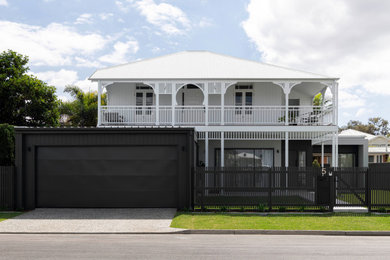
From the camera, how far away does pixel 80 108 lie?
90.7 ft

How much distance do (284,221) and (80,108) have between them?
67.2 ft

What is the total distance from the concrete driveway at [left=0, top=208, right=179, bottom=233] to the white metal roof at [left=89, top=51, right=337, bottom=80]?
8.05m

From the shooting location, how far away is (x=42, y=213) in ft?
41.5

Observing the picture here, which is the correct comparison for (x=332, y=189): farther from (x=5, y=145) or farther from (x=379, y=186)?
(x=5, y=145)

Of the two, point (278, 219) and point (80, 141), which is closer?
point (278, 219)

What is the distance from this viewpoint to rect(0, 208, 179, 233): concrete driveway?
33.1 ft

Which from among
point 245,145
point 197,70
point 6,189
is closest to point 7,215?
point 6,189

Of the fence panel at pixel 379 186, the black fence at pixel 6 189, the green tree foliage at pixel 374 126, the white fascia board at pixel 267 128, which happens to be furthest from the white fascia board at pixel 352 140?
the green tree foliage at pixel 374 126

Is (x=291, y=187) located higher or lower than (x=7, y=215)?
higher

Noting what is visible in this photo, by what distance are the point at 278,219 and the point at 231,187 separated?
2193mm

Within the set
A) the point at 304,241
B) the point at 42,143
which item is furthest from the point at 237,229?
the point at 42,143

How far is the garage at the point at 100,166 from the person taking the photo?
13570mm

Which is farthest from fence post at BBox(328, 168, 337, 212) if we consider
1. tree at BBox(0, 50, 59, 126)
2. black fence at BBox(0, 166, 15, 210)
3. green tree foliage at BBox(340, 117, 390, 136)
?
green tree foliage at BBox(340, 117, 390, 136)

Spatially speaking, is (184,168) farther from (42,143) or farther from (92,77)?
(92,77)
